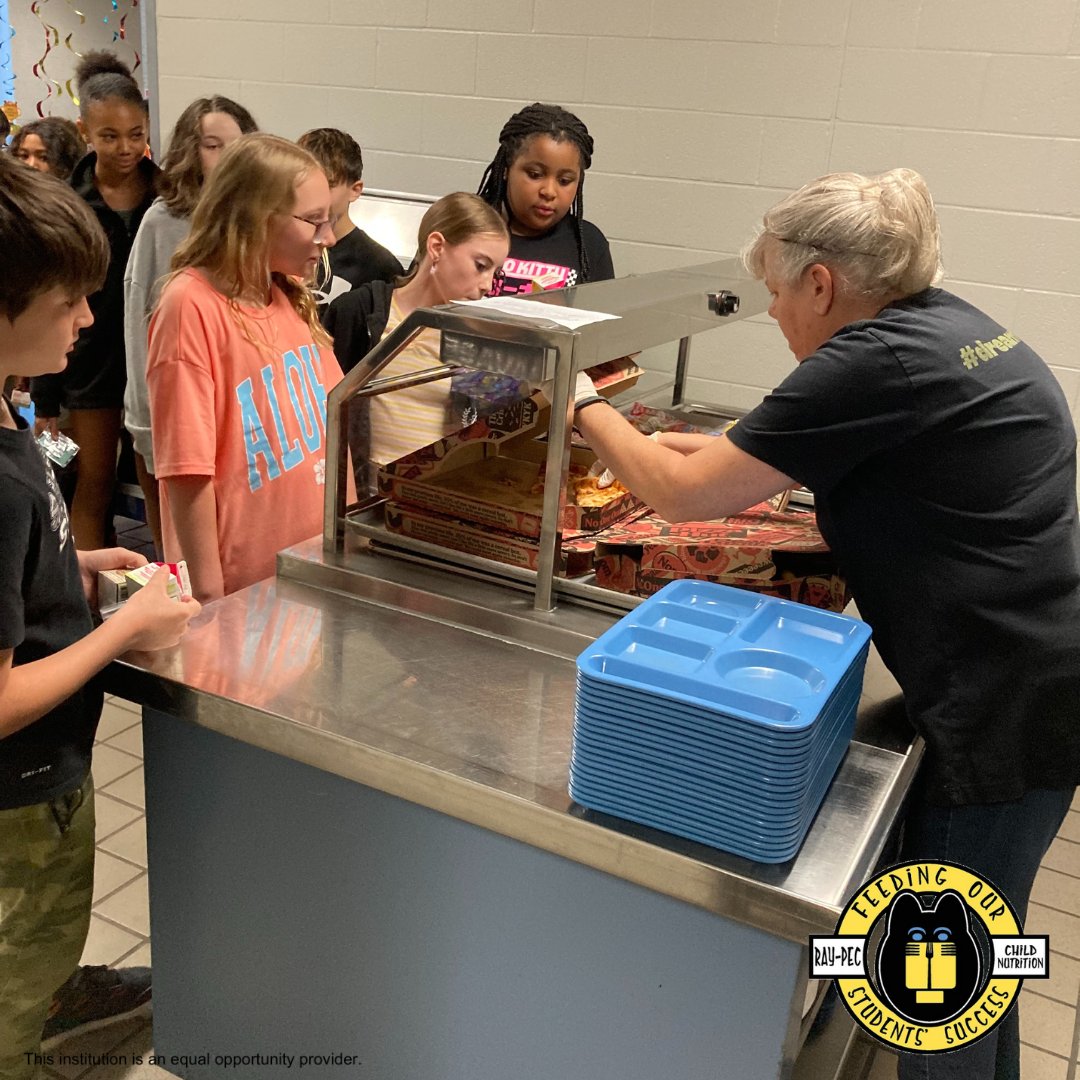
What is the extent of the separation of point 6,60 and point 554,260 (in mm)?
5702

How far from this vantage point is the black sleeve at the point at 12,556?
1.27 meters

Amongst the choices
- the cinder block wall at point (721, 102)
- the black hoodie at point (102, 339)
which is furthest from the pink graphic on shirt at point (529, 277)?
the black hoodie at point (102, 339)

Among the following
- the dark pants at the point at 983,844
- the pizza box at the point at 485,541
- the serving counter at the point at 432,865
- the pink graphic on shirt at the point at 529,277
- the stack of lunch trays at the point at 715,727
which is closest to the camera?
the stack of lunch trays at the point at 715,727

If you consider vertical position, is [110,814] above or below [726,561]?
Answer: below

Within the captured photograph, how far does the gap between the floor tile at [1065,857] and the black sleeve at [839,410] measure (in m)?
1.79

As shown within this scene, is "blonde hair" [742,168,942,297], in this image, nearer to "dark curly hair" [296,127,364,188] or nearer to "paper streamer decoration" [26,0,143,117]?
"dark curly hair" [296,127,364,188]

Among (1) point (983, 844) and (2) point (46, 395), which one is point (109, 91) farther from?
(1) point (983, 844)

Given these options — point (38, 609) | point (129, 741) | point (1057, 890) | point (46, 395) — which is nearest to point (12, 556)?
point (38, 609)

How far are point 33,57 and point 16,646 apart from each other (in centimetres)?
736

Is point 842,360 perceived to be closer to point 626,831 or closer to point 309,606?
point 626,831

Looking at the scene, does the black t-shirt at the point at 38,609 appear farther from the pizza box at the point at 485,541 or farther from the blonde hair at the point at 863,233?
the blonde hair at the point at 863,233

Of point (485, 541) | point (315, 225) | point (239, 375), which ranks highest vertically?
point (315, 225)

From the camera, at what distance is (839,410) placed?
4.45 ft

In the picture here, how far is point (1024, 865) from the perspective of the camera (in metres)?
1.52
